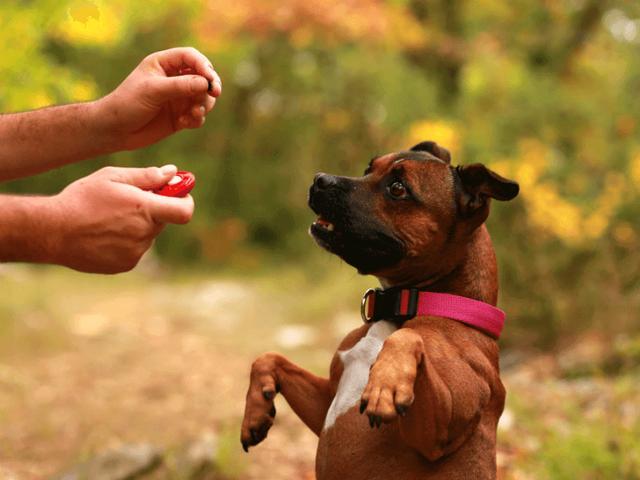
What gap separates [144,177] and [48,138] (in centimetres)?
89

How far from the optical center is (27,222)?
6.26 ft

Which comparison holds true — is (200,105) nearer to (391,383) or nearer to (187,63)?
(187,63)

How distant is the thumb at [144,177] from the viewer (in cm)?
196

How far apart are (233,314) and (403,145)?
2.81 meters

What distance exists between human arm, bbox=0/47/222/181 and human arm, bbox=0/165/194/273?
603 millimetres

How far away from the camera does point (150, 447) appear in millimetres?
4250

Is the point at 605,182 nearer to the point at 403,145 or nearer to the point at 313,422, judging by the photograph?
the point at 403,145

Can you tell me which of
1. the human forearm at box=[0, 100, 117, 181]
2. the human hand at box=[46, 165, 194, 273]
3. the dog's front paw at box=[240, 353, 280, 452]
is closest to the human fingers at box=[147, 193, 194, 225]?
the human hand at box=[46, 165, 194, 273]

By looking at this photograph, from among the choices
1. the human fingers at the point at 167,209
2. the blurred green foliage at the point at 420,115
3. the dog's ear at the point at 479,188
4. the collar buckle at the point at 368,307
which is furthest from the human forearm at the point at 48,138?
the blurred green foliage at the point at 420,115

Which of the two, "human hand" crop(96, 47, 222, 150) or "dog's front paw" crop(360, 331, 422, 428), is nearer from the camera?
"dog's front paw" crop(360, 331, 422, 428)

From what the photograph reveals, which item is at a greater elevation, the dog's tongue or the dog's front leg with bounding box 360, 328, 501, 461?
the dog's tongue

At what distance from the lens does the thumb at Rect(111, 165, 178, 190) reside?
1.96 metres

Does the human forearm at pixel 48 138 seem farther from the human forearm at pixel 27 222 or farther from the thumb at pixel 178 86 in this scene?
the human forearm at pixel 27 222

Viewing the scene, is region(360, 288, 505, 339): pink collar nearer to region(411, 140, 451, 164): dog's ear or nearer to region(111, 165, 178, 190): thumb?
region(411, 140, 451, 164): dog's ear
